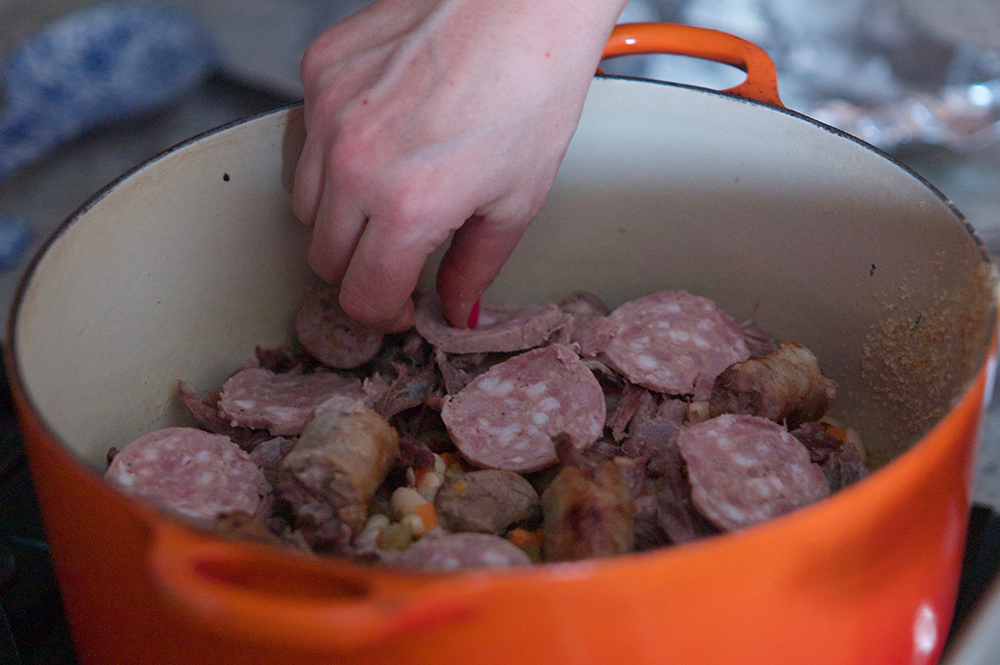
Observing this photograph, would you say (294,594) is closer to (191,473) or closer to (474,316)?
(191,473)

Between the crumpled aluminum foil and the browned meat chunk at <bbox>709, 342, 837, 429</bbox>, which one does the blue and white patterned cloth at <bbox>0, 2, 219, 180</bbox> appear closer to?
the crumpled aluminum foil

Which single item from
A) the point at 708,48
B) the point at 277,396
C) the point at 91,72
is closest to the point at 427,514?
the point at 277,396

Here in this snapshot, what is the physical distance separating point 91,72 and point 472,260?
1.95m

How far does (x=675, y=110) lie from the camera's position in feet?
3.51

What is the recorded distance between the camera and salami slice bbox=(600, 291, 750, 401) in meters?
1.02

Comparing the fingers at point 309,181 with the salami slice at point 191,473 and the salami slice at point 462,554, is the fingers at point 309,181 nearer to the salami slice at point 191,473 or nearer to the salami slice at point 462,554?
the salami slice at point 191,473

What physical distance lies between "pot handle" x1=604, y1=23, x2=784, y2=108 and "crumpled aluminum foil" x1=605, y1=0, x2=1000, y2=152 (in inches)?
50.8

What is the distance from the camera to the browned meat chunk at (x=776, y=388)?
918 millimetres

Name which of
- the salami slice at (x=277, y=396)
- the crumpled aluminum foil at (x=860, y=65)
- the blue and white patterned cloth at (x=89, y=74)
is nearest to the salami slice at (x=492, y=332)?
the salami slice at (x=277, y=396)

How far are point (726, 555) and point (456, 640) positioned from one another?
17cm

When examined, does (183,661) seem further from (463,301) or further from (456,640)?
(463,301)

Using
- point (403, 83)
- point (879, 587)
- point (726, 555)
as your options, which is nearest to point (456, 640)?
point (726, 555)

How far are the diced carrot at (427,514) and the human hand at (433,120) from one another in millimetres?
230

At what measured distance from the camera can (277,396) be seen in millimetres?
1018
